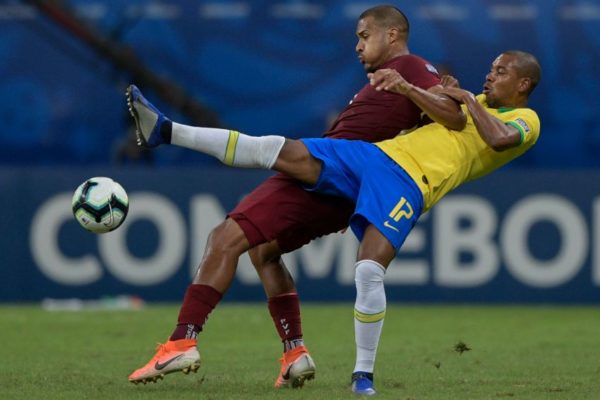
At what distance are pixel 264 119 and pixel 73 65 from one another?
243 cm

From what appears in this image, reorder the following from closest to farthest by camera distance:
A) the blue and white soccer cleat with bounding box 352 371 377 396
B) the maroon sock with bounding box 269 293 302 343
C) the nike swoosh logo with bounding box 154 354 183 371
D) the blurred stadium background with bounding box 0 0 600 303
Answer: the nike swoosh logo with bounding box 154 354 183 371 → the blue and white soccer cleat with bounding box 352 371 377 396 → the maroon sock with bounding box 269 293 302 343 → the blurred stadium background with bounding box 0 0 600 303

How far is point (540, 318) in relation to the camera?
1270cm

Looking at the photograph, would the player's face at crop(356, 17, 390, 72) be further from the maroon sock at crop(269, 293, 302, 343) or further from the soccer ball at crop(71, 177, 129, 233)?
the soccer ball at crop(71, 177, 129, 233)

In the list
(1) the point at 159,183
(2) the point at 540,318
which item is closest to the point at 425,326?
(2) the point at 540,318

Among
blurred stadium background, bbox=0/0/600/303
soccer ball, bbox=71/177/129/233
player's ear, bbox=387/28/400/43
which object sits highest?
blurred stadium background, bbox=0/0/600/303

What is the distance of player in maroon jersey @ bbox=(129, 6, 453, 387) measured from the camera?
23.2 ft

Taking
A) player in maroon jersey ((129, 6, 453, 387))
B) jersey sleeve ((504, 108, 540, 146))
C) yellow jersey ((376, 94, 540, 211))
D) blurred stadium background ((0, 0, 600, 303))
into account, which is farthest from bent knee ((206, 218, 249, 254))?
blurred stadium background ((0, 0, 600, 303))

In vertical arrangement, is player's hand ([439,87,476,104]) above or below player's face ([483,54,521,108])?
below

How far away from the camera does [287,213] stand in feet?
23.7

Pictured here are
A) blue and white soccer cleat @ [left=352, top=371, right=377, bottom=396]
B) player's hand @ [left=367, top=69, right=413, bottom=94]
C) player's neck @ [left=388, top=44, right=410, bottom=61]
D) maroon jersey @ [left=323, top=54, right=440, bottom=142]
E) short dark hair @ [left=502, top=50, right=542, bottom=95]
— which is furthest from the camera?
short dark hair @ [left=502, top=50, right=542, bottom=95]

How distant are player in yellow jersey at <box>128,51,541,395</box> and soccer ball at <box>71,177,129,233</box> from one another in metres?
0.59

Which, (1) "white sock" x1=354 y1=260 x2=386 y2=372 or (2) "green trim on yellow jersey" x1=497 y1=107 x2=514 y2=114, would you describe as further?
(2) "green trim on yellow jersey" x1=497 y1=107 x2=514 y2=114

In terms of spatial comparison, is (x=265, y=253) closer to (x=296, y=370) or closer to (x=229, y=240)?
(x=229, y=240)

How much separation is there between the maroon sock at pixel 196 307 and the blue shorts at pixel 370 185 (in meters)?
0.75
